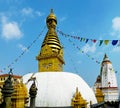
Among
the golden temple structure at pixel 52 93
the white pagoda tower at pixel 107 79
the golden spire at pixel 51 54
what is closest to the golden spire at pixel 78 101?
the golden temple structure at pixel 52 93

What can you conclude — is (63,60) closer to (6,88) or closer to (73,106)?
(73,106)

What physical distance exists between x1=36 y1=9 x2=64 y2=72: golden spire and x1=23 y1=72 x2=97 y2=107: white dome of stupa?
688 centimetres

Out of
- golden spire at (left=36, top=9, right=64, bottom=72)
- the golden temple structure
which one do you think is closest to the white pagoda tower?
golden spire at (left=36, top=9, right=64, bottom=72)

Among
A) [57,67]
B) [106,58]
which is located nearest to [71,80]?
[57,67]

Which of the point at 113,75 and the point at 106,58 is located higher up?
the point at 106,58

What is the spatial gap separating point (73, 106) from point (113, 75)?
34.9 m

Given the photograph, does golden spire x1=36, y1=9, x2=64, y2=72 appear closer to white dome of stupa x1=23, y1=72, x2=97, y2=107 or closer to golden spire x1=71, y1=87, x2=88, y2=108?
white dome of stupa x1=23, y1=72, x2=97, y2=107

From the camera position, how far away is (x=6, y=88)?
10.6m

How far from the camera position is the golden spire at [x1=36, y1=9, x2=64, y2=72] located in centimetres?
2695

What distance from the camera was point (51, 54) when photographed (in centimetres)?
2712

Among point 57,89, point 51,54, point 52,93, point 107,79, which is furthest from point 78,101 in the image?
point 107,79

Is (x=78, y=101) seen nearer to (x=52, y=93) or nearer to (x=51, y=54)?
(x=52, y=93)

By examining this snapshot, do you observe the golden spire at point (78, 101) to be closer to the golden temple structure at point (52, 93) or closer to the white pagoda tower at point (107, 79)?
the golden temple structure at point (52, 93)

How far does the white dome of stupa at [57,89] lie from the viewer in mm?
16812
